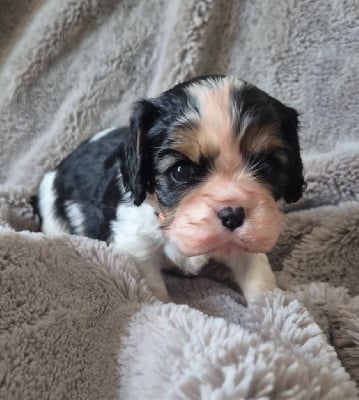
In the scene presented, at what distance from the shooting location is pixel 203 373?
1.20 metres

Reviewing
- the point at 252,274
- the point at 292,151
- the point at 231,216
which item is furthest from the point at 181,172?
the point at 252,274

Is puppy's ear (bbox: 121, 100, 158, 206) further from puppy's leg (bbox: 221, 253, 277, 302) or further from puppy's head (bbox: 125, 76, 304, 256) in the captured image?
puppy's leg (bbox: 221, 253, 277, 302)

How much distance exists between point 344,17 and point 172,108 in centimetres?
121

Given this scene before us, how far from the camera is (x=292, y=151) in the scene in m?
1.76

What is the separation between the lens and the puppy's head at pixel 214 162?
5.00 feet

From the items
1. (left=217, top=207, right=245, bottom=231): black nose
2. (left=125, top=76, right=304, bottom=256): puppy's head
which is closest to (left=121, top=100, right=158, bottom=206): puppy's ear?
(left=125, top=76, right=304, bottom=256): puppy's head

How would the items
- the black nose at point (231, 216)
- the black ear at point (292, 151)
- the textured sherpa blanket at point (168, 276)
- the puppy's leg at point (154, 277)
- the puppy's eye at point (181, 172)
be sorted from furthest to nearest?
the puppy's leg at point (154, 277), the black ear at point (292, 151), the puppy's eye at point (181, 172), the black nose at point (231, 216), the textured sherpa blanket at point (168, 276)

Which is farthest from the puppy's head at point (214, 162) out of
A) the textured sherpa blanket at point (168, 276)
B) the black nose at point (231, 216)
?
the textured sherpa blanket at point (168, 276)

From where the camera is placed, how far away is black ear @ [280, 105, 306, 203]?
1.75 meters

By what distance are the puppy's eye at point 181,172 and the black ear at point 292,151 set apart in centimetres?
31

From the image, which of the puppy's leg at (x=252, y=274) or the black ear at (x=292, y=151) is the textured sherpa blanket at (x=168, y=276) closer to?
the puppy's leg at (x=252, y=274)

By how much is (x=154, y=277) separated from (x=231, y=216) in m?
0.49

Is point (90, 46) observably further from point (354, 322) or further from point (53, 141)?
point (354, 322)

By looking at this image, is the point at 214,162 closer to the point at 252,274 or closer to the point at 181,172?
the point at 181,172
